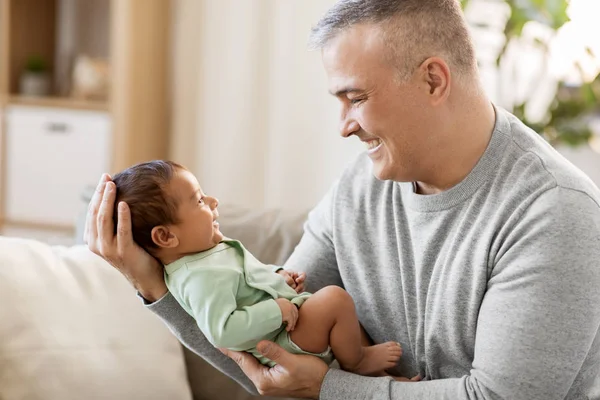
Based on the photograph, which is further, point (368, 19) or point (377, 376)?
point (377, 376)

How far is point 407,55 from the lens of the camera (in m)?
1.45

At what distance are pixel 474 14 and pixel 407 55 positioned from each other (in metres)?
2.01

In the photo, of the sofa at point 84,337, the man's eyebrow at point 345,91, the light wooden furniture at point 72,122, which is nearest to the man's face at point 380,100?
the man's eyebrow at point 345,91

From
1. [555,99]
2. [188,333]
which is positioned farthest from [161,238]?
[555,99]

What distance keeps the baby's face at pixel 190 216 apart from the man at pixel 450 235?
0.29ft

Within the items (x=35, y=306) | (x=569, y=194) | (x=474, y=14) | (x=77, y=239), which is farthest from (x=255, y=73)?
(x=569, y=194)

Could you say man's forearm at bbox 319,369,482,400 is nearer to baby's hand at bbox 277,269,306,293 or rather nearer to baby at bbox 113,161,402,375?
baby at bbox 113,161,402,375

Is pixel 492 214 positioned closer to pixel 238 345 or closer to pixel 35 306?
pixel 238 345

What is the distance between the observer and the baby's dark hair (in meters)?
1.39

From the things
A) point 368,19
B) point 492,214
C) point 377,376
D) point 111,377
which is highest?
point 368,19

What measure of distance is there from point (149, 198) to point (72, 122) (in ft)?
8.29

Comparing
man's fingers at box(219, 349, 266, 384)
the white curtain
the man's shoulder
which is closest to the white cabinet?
the white curtain

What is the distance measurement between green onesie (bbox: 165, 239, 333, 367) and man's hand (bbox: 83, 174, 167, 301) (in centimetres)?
4

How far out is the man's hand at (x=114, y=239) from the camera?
1.41 m
